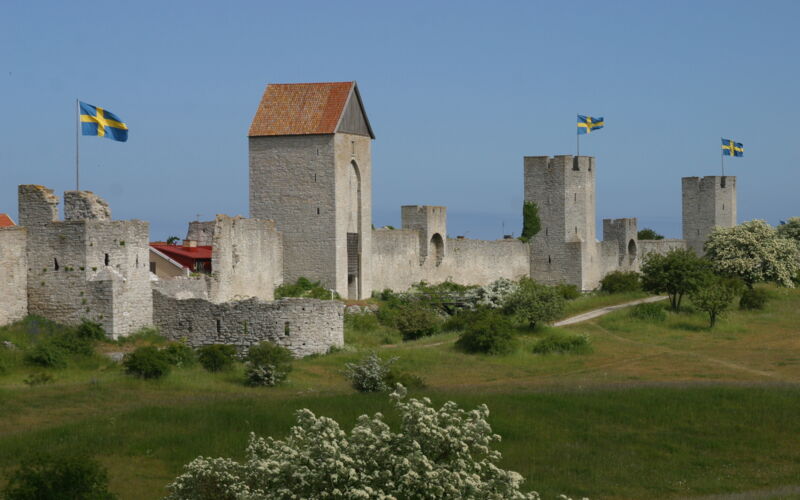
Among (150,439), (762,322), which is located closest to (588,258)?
(762,322)

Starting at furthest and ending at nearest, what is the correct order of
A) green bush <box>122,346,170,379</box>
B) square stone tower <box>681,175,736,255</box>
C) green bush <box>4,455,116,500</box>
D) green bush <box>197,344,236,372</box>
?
square stone tower <box>681,175,736,255</box> < green bush <box>197,344,236,372</box> < green bush <box>122,346,170,379</box> < green bush <box>4,455,116,500</box>

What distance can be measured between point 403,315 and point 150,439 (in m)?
19.0

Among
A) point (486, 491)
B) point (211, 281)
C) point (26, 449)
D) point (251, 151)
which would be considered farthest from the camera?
point (251, 151)

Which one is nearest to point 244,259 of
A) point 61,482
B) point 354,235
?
point 354,235

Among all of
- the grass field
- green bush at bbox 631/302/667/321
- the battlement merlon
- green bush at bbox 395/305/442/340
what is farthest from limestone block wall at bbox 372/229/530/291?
the battlement merlon

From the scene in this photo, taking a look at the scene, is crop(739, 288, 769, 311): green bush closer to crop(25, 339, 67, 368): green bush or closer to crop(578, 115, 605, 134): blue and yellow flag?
crop(578, 115, 605, 134): blue and yellow flag

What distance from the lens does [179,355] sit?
31.0m

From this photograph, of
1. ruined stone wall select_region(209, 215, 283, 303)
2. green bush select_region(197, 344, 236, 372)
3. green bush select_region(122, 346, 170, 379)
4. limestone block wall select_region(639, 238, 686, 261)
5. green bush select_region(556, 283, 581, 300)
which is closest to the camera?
green bush select_region(122, 346, 170, 379)

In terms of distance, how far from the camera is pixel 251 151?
4391 centimetres

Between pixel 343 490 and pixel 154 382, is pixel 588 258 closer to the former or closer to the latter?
pixel 154 382

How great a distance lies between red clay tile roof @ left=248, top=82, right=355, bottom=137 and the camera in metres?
43.3

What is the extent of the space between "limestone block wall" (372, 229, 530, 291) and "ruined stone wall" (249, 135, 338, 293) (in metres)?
3.77

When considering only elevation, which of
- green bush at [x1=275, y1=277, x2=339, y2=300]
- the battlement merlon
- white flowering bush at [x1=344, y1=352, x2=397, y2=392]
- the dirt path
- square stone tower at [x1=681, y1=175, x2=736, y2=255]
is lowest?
white flowering bush at [x1=344, y1=352, x2=397, y2=392]

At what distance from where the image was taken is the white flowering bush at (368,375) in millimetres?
28922
